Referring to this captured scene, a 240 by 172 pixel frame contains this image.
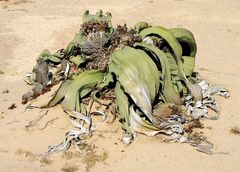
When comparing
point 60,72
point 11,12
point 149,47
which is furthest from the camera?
point 11,12

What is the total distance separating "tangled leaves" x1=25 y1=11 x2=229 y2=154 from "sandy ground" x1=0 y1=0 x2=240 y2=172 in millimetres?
145

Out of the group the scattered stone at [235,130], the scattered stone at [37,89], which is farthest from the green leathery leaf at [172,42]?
the scattered stone at [37,89]

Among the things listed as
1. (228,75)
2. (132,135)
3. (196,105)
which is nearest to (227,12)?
(228,75)

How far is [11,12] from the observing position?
30.1ft

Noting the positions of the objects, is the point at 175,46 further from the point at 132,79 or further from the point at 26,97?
the point at 26,97

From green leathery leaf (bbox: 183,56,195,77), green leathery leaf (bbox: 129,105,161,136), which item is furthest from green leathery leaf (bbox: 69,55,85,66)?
green leathery leaf (bbox: 183,56,195,77)

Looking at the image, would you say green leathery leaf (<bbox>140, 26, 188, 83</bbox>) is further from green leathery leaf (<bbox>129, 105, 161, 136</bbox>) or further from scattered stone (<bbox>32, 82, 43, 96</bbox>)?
scattered stone (<bbox>32, 82, 43, 96</bbox>)

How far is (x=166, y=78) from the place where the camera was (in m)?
5.55

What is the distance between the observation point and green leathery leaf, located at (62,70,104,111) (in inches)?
219

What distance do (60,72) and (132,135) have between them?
1348 mm

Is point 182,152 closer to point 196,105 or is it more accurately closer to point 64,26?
point 196,105

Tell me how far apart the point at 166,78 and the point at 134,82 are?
1.36 feet

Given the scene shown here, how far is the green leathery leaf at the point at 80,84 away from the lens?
18.2ft

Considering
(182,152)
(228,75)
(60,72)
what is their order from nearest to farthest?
(182,152) < (60,72) < (228,75)
